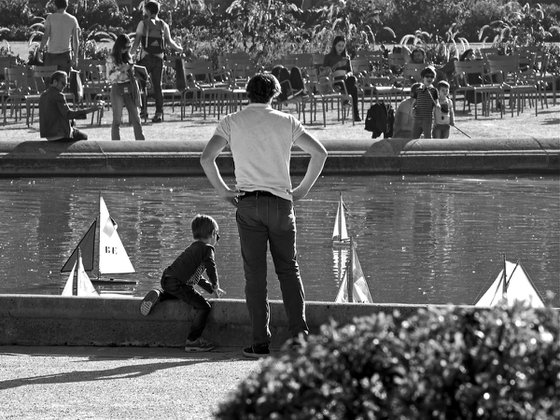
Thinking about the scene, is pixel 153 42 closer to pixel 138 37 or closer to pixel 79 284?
pixel 138 37

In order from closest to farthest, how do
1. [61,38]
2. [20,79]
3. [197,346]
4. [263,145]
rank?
[263,145] → [197,346] → [61,38] → [20,79]

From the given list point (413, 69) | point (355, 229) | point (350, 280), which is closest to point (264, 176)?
point (350, 280)

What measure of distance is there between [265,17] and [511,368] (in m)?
24.4

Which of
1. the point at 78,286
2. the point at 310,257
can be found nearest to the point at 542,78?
the point at 310,257

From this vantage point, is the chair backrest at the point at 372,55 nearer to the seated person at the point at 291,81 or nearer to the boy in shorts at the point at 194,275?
the seated person at the point at 291,81

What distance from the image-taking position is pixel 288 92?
75.8 feet

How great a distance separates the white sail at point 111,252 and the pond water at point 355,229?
15.4 inches

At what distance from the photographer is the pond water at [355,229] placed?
12156 mm

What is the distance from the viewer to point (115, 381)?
770 cm

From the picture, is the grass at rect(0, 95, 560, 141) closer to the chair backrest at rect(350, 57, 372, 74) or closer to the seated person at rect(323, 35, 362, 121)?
the seated person at rect(323, 35, 362, 121)

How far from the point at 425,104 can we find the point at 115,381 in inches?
460

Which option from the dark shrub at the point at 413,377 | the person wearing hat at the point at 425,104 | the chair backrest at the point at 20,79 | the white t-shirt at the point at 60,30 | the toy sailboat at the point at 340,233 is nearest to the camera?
the dark shrub at the point at 413,377

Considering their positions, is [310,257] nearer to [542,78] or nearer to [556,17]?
[542,78]

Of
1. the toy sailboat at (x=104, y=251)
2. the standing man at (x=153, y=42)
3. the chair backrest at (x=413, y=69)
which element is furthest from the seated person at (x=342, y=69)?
the toy sailboat at (x=104, y=251)
